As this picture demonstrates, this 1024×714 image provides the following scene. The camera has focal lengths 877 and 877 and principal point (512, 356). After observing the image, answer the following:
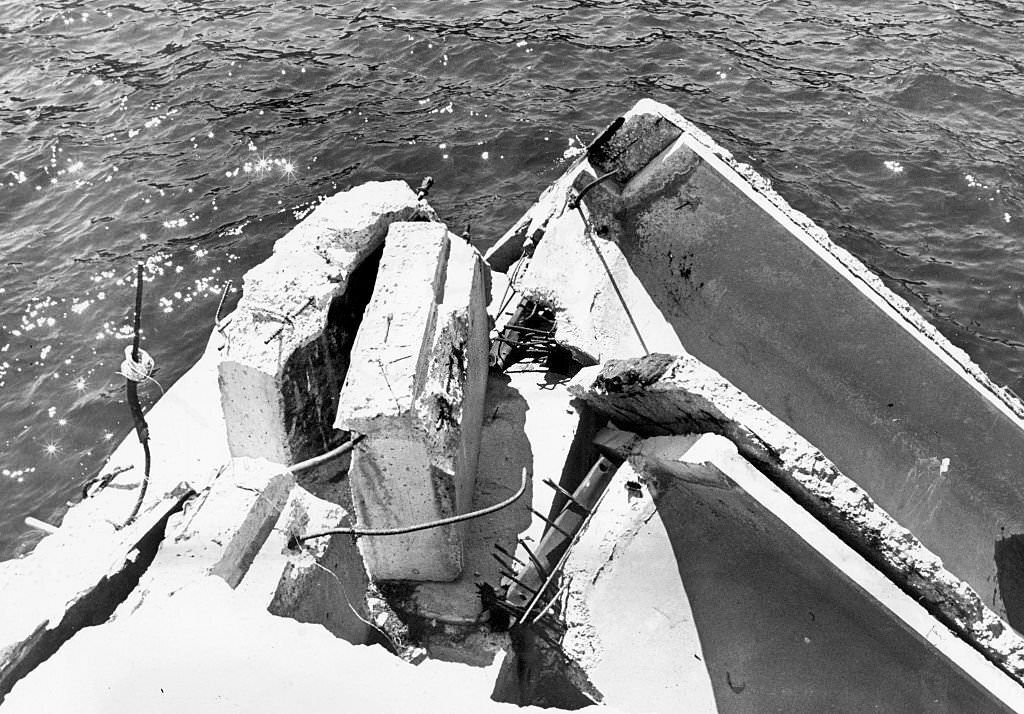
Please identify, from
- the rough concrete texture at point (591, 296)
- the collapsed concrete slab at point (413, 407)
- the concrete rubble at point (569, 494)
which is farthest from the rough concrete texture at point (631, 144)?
the collapsed concrete slab at point (413, 407)

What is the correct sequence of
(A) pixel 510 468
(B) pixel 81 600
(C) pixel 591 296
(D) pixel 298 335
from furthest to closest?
(C) pixel 591 296 → (A) pixel 510 468 → (D) pixel 298 335 → (B) pixel 81 600

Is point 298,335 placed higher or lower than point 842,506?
higher

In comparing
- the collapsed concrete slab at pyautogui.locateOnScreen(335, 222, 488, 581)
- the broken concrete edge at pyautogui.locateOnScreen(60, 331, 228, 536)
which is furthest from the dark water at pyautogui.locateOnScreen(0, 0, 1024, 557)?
the collapsed concrete slab at pyautogui.locateOnScreen(335, 222, 488, 581)

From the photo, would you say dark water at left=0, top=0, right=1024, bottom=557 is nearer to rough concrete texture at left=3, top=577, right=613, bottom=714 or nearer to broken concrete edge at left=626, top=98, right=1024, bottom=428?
broken concrete edge at left=626, top=98, right=1024, bottom=428

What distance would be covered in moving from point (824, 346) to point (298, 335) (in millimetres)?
3450

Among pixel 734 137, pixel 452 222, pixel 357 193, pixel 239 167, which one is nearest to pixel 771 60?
pixel 734 137

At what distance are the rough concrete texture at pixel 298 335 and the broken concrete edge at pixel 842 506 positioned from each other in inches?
75.9

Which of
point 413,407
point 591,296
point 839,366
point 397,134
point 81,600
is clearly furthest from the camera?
point 397,134

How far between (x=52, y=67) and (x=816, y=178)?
10502mm

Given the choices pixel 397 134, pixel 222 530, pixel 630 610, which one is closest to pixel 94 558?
pixel 222 530

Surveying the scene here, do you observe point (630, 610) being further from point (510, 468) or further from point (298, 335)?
point (298, 335)

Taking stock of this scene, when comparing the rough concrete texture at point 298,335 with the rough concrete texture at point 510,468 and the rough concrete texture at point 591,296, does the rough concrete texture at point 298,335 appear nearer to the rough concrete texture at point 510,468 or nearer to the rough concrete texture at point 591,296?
the rough concrete texture at point 510,468

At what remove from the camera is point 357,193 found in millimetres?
5453

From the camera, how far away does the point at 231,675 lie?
9.56 ft
